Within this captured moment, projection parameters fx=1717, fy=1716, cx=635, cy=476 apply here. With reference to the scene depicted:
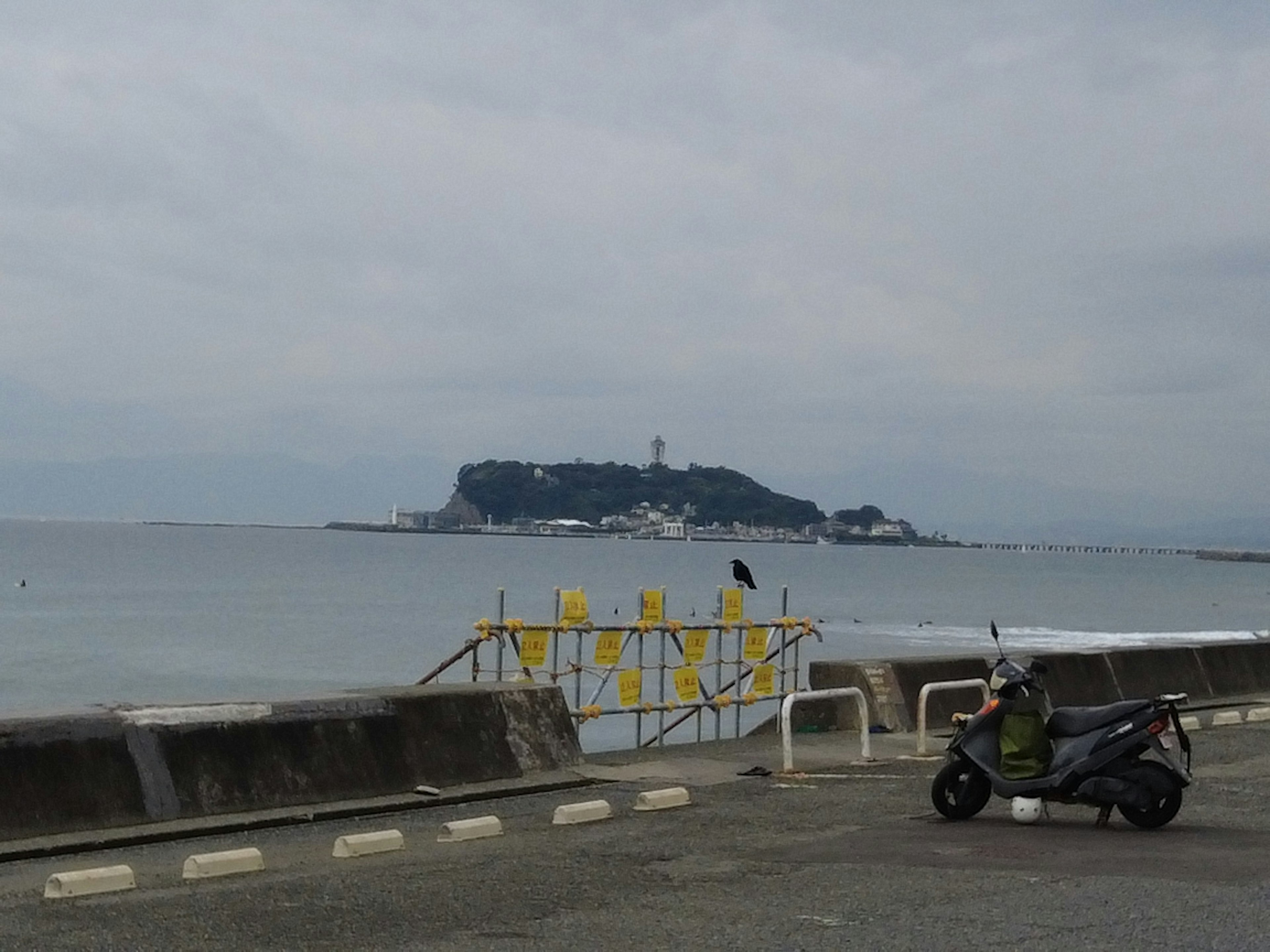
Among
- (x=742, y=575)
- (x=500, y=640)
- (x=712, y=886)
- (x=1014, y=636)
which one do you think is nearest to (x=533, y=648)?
(x=500, y=640)

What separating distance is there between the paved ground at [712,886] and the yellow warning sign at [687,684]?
5448 mm

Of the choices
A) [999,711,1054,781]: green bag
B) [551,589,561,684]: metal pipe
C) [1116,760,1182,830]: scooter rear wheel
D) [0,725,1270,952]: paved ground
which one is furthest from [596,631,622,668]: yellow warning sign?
[1116,760,1182,830]: scooter rear wheel

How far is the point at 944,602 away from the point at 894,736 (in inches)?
3911

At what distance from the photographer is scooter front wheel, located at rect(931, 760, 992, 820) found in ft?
36.9

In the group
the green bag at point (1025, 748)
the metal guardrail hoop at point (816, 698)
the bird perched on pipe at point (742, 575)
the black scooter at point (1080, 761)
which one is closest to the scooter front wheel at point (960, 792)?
the black scooter at point (1080, 761)

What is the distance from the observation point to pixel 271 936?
7.68m

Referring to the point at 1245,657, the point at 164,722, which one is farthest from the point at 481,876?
the point at 1245,657

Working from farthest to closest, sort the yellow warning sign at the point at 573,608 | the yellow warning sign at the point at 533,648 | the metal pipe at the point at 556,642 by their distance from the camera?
the yellow warning sign at the point at 573,608
the yellow warning sign at the point at 533,648
the metal pipe at the point at 556,642

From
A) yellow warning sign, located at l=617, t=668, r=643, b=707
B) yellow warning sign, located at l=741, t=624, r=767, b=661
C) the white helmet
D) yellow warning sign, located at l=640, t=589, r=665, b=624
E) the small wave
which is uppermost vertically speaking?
yellow warning sign, located at l=640, t=589, r=665, b=624

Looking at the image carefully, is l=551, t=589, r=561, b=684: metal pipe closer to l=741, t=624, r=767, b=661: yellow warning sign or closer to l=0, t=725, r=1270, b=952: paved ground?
l=741, t=624, r=767, b=661: yellow warning sign

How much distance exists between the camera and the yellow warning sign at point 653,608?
17.5 m

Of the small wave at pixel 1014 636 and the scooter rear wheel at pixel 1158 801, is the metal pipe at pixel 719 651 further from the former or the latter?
the small wave at pixel 1014 636

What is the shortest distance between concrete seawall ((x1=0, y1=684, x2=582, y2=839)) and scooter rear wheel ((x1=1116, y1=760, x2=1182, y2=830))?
4459mm

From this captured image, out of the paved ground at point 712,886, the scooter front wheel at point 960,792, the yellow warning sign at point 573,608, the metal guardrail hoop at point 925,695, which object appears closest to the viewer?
the paved ground at point 712,886
